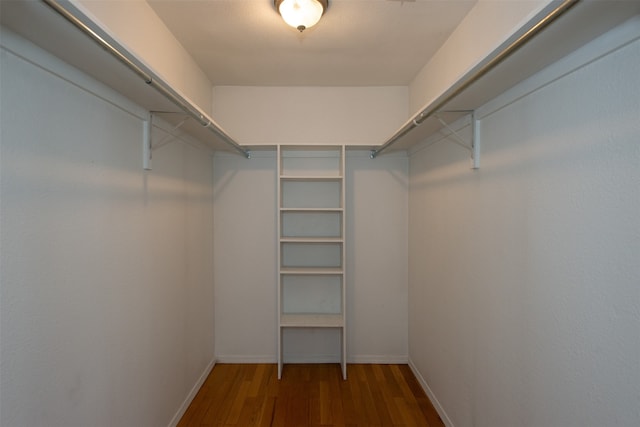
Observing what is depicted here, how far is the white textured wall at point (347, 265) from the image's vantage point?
2.99 m

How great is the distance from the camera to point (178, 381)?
7.16 feet

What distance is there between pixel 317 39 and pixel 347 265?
1.90 meters

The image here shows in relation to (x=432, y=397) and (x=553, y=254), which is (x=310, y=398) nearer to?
(x=432, y=397)

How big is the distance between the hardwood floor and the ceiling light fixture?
247 centimetres

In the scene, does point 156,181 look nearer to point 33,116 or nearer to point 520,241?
point 33,116

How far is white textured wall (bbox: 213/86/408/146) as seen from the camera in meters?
2.94

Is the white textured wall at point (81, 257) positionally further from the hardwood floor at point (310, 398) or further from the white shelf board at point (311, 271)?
the white shelf board at point (311, 271)

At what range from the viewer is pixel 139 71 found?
118 centimetres

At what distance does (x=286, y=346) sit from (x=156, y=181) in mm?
1963

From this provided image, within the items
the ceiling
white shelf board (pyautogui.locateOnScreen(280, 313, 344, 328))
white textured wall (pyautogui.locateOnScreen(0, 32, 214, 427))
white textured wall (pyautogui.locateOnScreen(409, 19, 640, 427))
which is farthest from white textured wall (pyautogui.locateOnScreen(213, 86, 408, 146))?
white shelf board (pyautogui.locateOnScreen(280, 313, 344, 328))

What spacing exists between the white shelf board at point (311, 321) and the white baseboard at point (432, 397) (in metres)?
0.77

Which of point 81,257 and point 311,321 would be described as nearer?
point 81,257

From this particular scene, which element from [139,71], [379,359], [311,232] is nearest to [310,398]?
[379,359]

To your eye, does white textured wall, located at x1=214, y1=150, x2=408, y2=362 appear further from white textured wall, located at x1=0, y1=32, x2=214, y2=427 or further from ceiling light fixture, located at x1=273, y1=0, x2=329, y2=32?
ceiling light fixture, located at x1=273, y1=0, x2=329, y2=32
